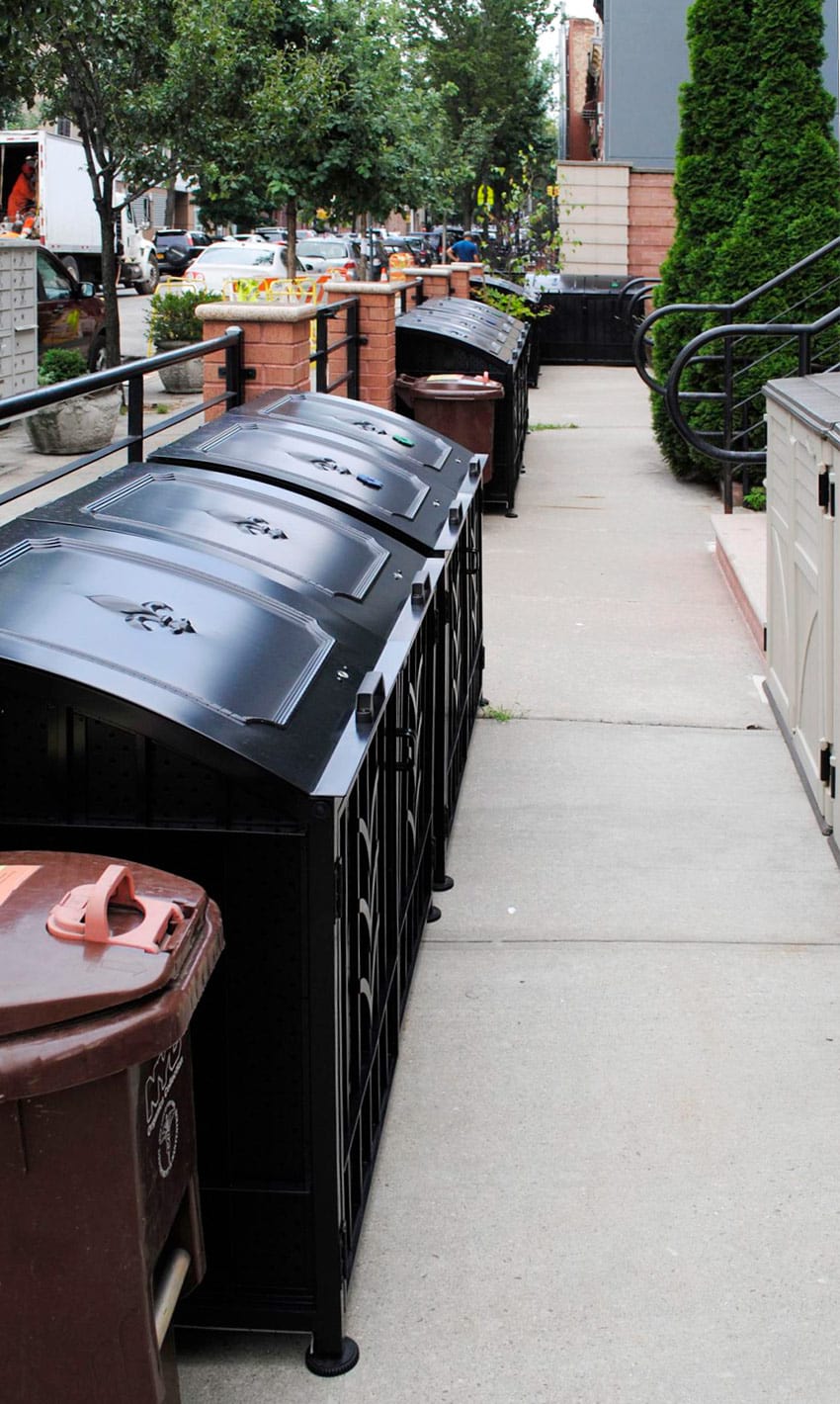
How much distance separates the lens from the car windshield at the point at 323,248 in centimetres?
3675

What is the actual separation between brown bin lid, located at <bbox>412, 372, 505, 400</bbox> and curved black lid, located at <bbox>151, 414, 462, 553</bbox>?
210 inches

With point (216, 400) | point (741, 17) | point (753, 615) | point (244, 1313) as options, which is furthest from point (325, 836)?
point (741, 17)

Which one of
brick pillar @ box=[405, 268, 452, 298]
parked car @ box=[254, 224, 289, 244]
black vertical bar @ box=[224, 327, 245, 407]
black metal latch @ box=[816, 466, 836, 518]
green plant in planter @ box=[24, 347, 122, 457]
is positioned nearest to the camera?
black metal latch @ box=[816, 466, 836, 518]

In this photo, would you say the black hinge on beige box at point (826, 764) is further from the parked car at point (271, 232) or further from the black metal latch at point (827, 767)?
the parked car at point (271, 232)

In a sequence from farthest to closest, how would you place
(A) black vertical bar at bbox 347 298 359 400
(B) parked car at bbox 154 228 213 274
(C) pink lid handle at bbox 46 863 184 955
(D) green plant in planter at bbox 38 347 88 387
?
(B) parked car at bbox 154 228 213 274
(D) green plant in planter at bbox 38 347 88 387
(A) black vertical bar at bbox 347 298 359 400
(C) pink lid handle at bbox 46 863 184 955

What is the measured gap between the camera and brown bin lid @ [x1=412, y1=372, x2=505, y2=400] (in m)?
10.6

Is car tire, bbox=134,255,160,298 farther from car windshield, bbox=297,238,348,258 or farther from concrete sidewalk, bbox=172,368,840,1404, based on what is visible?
concrete sidewalk, bbox=172,368,840,1404

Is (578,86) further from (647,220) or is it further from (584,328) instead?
(584,328)

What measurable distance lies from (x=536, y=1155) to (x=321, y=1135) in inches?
35.5

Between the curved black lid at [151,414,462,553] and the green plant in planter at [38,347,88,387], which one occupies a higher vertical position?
the green plant in planter at [38,347,88,387]

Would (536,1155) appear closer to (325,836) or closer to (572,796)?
(325,836)

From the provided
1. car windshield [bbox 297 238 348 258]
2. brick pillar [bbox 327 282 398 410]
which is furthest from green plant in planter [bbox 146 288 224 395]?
car windshield [bbox 297 238 348 258]

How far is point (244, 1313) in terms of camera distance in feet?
9.11

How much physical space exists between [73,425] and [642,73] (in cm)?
1788
